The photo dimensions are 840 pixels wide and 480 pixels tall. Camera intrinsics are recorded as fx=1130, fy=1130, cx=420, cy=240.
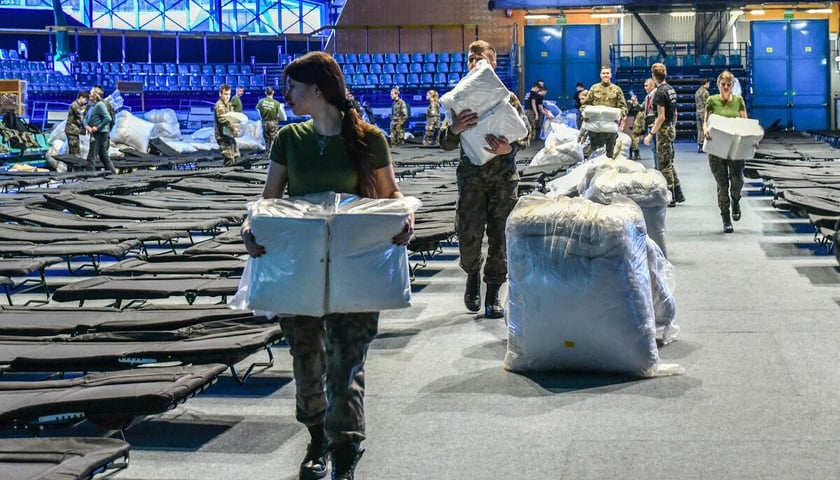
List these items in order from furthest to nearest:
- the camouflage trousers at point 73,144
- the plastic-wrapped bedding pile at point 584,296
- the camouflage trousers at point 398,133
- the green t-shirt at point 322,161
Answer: the camouflage trousers at point 398,133, the camouflage trousers at point 73,144, the plastic-wrapped bedding pile at point 584,296, the green t-shirt at point 322,161

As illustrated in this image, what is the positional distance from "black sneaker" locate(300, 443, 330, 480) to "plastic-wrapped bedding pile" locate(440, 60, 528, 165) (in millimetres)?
2760

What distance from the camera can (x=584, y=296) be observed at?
4.53 meters

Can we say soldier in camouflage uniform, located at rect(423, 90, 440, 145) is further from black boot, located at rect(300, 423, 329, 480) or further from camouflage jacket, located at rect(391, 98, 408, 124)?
black boot, located at rect(300, 423, 329, 480)

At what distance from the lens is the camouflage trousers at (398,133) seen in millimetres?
24547

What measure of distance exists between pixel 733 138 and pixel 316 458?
6.63m

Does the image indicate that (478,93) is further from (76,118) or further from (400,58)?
(400,58)

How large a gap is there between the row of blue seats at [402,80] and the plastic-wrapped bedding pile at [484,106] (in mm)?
23229

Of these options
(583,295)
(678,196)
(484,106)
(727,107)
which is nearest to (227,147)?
(678,196)

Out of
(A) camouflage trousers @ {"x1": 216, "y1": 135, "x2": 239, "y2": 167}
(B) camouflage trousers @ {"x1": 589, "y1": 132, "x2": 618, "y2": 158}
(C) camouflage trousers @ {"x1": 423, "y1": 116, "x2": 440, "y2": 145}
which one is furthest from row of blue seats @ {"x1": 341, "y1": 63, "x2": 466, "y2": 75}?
(B) camouflage trousers @ {"x1": 589, "y1": 132, "x2": 618, "y2": 158}

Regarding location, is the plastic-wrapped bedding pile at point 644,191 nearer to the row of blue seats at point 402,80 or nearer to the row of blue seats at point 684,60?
the row of blue seats at point 684,60

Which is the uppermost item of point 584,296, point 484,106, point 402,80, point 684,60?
point 684,60

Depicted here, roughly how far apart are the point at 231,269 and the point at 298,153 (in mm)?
3330

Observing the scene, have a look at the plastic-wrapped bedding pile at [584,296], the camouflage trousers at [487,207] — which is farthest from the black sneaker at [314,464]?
the camouflage trousers at [487,207]

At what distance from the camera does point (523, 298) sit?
468 centimetres
